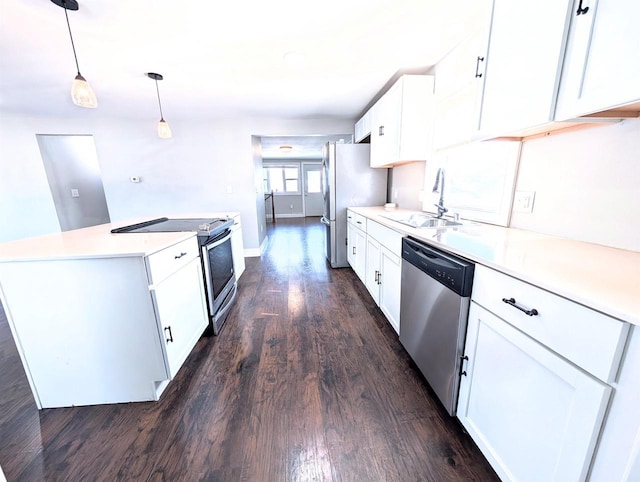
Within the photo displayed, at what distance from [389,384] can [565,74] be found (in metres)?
1.64

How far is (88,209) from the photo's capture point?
4461 millimetres

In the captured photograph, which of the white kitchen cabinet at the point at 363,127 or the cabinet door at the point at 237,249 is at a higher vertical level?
the white kitchen cabinet at the point at 363,127

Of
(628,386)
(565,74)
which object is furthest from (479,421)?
(565,74)

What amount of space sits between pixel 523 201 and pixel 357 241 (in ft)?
5.33

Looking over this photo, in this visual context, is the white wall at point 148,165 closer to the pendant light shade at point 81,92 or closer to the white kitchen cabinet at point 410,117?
the white kitchen cabinet at point 410,117

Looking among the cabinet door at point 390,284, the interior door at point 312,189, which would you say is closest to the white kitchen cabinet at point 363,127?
the cabinet door at point 390,284

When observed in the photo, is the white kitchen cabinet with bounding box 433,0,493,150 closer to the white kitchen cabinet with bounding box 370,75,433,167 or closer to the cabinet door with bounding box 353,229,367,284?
the white kitchen cabinet with bounding box 370,75,433,167

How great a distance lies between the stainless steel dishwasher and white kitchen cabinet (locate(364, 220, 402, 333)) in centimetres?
18

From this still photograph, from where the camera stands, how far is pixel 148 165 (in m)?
3.79

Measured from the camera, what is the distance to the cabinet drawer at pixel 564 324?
562 mm

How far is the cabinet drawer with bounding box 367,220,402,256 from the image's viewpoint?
169cm

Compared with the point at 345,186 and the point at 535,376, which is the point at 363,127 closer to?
the point at 345,186

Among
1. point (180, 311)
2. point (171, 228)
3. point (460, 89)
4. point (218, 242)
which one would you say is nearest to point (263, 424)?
point (180, 311)

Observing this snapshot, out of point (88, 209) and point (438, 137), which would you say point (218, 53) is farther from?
point (88, 209)
